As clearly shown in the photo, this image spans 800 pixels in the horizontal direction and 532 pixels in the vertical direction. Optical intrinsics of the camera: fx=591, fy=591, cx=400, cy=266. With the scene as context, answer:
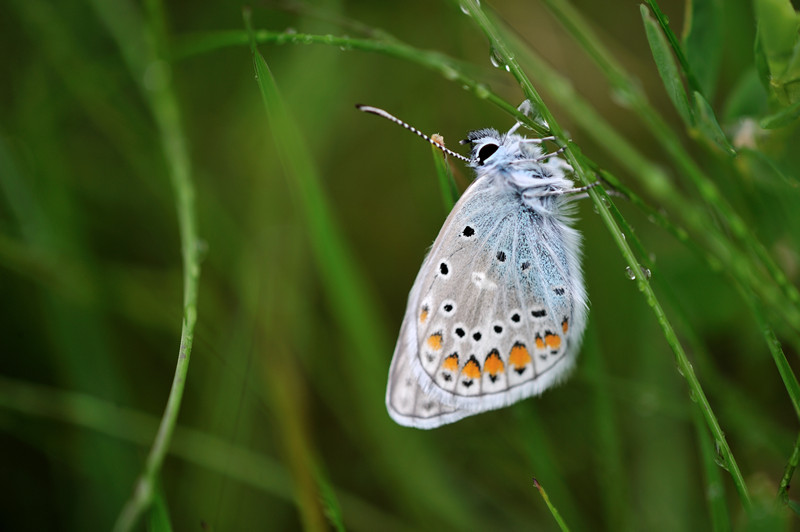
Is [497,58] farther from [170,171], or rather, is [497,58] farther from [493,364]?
[170,171]

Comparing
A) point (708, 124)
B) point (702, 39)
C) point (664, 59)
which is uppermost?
point (702, 39)

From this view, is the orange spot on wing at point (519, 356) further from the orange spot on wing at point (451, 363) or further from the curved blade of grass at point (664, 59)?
the curved blade of grass at point (664, 59)

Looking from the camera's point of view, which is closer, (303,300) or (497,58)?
(497,58)

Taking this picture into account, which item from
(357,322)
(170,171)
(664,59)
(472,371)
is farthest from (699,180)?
(170,171)

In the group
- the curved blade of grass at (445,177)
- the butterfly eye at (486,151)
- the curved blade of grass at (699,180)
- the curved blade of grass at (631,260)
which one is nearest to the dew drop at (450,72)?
the curved blade of grass at (631,260)

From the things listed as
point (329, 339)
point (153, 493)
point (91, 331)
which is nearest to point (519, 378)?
point (153, 493)

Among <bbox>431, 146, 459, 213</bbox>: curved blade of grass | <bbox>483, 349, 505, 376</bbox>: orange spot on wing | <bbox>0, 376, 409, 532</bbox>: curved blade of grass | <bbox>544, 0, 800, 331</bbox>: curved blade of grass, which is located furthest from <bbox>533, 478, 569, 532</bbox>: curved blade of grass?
<bbox>0, 376, 409, 532</bbox>: curved blade of grass

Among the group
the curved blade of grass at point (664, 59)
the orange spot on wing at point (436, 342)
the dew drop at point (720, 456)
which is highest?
the curved blade of grass at point (664, 59)

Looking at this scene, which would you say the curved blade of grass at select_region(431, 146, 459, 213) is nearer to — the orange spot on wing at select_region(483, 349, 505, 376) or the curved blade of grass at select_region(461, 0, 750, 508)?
the curved blade of grass at select_region(461, 0, 750, 508)
